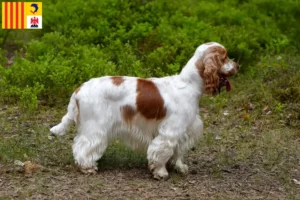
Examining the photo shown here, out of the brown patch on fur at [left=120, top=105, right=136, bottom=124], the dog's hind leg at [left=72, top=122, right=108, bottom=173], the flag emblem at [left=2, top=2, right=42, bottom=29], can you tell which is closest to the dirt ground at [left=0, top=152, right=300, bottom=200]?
the dog's hind leg at [left=72, top=122, right=108, bottom=173]

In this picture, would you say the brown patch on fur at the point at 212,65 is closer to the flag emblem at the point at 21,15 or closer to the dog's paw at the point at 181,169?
the dog's paw at the point at 181,169

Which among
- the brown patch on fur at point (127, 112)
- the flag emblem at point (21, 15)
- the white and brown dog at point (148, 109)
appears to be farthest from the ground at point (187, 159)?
the flag emblem at point (21, 15)

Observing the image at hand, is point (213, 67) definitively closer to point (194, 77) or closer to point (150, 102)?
point (194, 77)

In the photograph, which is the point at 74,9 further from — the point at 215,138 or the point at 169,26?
the point at 215,138

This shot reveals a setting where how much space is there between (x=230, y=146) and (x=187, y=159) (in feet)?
2.45

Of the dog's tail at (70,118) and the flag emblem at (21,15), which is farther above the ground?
the flag emblem at (21,15)

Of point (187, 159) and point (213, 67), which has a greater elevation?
Result: point (213, 67)

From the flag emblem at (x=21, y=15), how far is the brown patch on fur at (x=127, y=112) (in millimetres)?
6097

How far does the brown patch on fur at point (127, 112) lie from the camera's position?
234 inches

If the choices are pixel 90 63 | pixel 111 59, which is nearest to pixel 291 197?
pixel 90 63

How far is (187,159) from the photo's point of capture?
22.2ft

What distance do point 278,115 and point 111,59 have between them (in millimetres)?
3184

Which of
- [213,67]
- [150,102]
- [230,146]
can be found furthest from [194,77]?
[230,146]

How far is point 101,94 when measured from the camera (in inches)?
233
